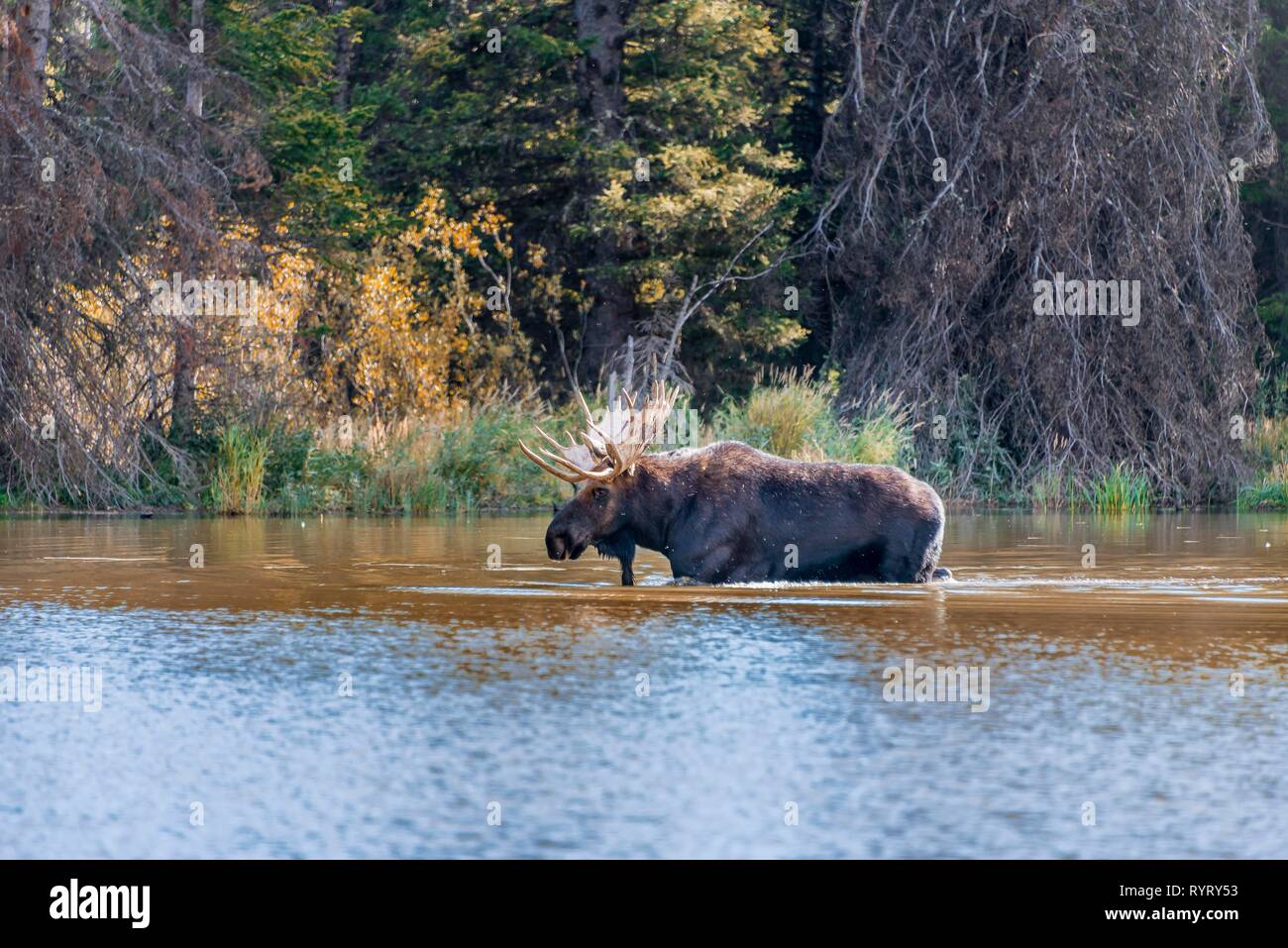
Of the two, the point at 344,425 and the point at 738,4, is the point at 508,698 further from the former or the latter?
the point at 738,4

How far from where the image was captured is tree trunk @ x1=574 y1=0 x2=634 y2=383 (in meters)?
32.0

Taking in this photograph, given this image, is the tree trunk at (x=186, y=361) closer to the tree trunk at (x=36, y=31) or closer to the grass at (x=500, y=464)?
the grass at (x=500, y=464)

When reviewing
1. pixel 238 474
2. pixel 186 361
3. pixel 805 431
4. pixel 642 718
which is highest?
pixel 186 361

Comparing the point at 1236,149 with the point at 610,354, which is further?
the point at 610,354

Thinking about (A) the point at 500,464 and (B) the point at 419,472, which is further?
(A) the point at 500,464

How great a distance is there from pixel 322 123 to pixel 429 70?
12.1ft

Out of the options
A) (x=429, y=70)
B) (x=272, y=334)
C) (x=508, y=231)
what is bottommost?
(x=272, y=334)

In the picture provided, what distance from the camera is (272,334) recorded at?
1111 inches

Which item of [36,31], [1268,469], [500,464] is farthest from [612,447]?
[1268,469]

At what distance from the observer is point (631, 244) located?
31.8m

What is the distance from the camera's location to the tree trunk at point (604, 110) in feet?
105

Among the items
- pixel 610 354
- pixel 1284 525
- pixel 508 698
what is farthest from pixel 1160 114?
pixel 508 698

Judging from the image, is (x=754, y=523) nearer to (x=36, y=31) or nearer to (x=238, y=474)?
(x=238, y=474)

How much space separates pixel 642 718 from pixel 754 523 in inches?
234
